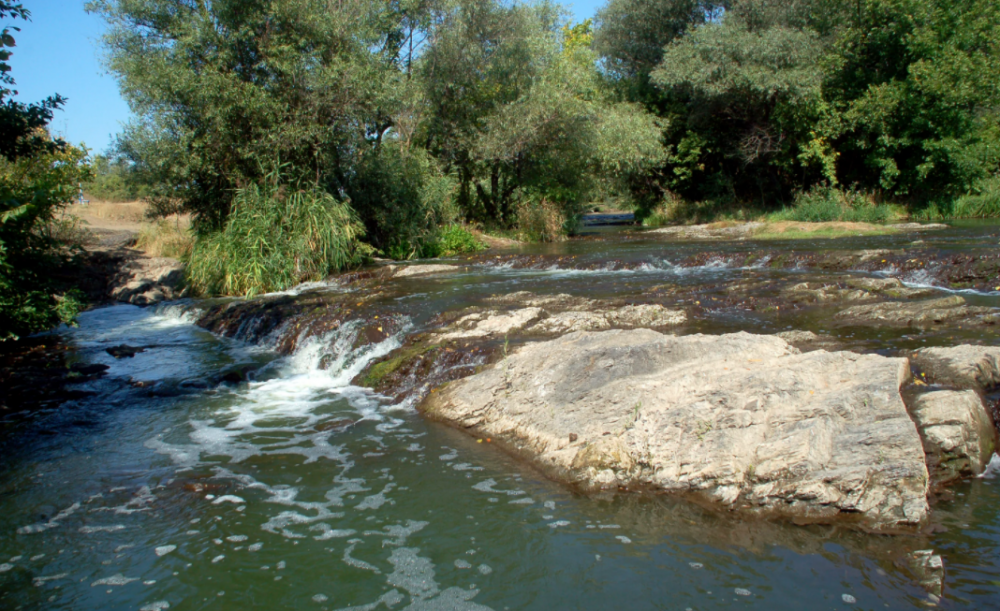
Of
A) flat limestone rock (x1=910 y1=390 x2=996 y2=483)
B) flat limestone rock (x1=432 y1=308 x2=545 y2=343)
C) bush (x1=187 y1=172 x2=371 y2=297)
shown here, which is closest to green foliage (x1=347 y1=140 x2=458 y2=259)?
bush (x1=187 y1=172 x2=371 y2=297)

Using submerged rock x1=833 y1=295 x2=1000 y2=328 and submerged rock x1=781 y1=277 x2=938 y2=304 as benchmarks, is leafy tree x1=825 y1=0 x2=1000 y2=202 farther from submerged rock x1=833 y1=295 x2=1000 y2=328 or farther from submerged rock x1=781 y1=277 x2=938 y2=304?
submerged rock x1=833 y1=295 x2=1000 y2=328

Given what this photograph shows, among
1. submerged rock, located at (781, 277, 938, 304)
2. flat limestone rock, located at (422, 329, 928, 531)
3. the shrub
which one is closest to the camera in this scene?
flat limestone rock, located at (422, 329, 928, 531)

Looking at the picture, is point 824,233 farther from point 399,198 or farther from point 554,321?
point 554,321

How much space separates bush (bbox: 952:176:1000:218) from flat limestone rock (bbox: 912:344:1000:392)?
823 inches

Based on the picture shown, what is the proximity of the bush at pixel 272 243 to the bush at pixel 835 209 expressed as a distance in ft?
59.0

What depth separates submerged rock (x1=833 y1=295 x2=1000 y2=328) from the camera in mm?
8672

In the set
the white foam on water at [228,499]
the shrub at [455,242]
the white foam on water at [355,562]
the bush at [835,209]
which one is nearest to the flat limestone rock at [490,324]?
the white foam on water at [228,499]

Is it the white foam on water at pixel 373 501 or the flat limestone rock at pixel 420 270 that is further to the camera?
the flat limestone rock at pixel 420 270

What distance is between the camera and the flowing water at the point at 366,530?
13.2 feet

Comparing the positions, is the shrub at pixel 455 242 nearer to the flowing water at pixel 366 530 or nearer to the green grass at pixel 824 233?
the green grass at pixel 824 233

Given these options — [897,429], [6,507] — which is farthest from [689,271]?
[6,507]

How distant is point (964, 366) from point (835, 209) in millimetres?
21025

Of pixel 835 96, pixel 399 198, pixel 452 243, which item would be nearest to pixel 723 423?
pixel 399 198

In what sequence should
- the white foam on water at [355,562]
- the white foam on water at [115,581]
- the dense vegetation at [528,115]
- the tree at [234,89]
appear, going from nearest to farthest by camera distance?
the white foam on water at [115,581]
the white foam on water at [355,562]
the tree at [234,89]
the dense vegetation at [528,115]
